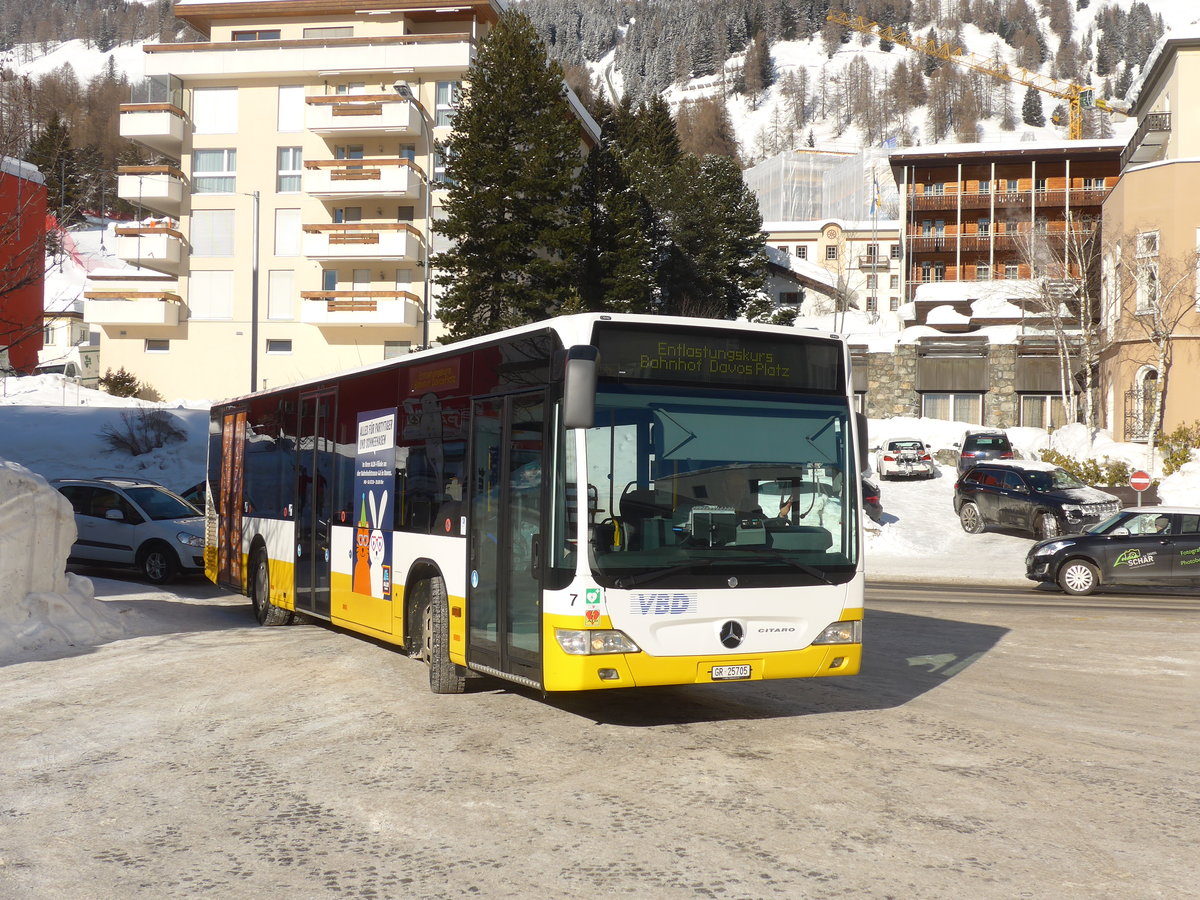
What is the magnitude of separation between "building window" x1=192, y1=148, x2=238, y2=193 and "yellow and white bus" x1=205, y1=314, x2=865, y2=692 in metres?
51.7

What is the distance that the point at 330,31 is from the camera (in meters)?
59.1

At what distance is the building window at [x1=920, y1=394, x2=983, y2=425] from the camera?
57344 millimetres

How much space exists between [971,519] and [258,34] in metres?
44.1

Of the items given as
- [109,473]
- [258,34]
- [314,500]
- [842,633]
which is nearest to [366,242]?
[258,34]

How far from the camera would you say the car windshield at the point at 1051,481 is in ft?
99.7

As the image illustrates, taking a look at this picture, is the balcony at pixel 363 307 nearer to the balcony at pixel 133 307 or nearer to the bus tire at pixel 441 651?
the balcony at pixel 133 307

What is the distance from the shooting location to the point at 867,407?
191 feet

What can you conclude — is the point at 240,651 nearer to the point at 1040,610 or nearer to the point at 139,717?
the point at 139,717

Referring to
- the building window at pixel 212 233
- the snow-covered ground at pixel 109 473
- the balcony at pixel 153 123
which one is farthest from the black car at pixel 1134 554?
the balcony at pixel 153 123

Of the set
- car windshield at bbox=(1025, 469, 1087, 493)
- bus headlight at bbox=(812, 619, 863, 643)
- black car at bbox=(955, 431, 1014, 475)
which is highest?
black car at bbox=(955, 431, 1014, 475)

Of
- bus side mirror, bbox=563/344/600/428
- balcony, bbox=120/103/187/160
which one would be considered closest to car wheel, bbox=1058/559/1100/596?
bus side mirror, bbox=563/344/600/428

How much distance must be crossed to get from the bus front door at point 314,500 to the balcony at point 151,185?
4608 centimetres

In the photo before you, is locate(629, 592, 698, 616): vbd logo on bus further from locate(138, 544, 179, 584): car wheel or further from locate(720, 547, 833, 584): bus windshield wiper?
locate(138, 544, 179, 584): car wheel

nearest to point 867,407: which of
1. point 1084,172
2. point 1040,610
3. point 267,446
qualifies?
point 1084,172
